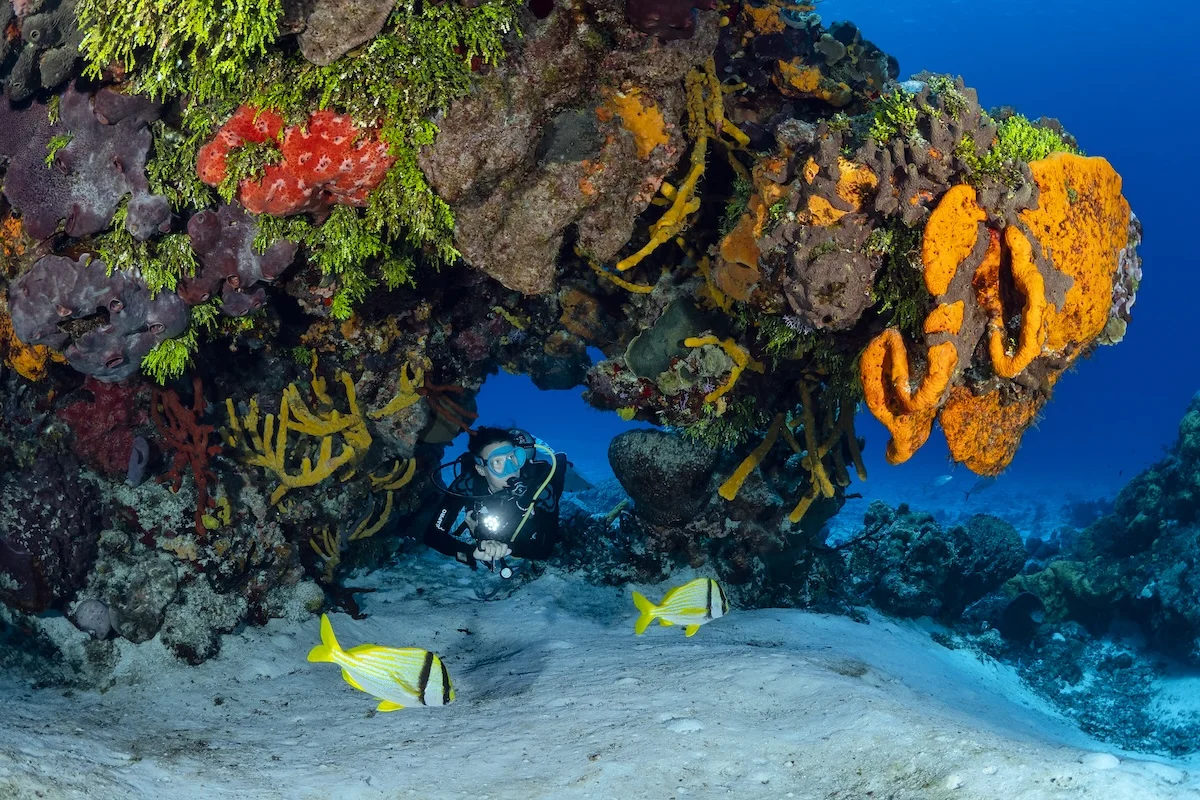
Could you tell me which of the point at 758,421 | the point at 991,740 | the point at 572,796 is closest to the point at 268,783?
the point at 572,796

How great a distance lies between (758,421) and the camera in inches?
250

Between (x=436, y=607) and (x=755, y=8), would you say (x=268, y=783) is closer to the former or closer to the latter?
(x=436, y=607)

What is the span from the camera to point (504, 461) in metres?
6.61

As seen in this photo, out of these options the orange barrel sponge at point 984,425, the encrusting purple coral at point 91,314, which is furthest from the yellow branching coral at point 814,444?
the encrusting purple coral at point 91,314

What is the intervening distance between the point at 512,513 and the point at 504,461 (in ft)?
2.25

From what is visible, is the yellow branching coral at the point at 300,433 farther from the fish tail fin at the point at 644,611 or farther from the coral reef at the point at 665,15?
the coral reef at the point at 665,15

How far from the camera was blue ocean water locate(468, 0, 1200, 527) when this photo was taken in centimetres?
5659

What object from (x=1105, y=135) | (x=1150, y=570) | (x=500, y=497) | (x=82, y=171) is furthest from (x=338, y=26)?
(x=1105, y=135)

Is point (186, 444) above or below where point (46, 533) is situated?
above

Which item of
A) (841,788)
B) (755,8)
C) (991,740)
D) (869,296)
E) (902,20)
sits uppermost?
(902,20)

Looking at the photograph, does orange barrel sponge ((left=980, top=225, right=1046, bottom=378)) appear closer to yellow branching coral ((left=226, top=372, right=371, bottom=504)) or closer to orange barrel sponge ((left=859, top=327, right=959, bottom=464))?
orange barrel sponge ((left=859, top=327, right=959, bottom=464))

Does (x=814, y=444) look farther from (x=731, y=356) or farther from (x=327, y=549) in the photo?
(x=327, y=549)

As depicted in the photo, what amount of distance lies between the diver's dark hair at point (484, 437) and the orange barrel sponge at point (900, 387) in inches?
163

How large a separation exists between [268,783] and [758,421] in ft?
16.0
